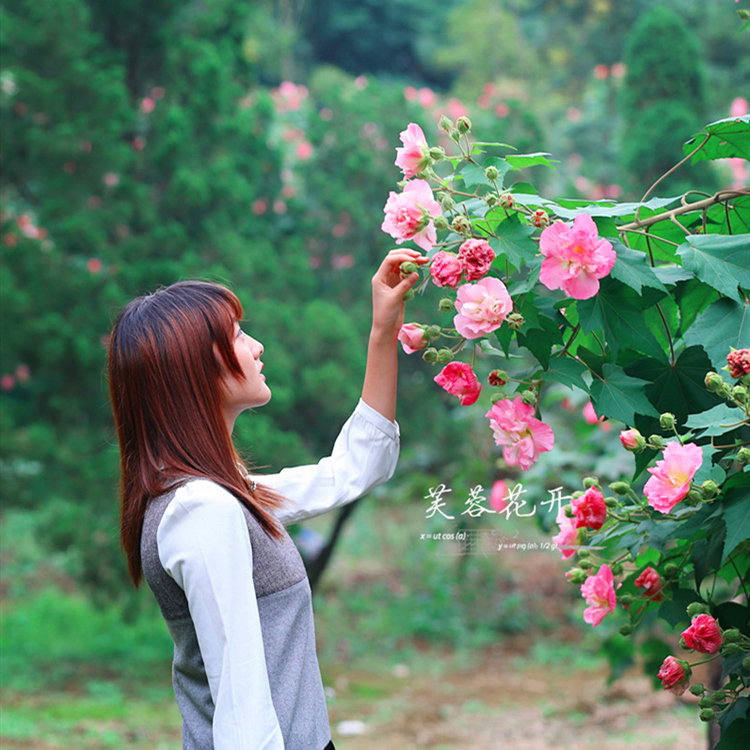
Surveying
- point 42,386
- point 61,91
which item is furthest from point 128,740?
point 61,91

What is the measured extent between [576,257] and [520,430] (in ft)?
0.72

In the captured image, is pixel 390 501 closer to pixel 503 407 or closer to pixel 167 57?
pixel 167 57

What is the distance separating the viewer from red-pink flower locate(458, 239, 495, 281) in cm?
86

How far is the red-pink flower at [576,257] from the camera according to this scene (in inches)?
33.3

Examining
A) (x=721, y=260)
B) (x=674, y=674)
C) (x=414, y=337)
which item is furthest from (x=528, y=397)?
(x=674, y=674)

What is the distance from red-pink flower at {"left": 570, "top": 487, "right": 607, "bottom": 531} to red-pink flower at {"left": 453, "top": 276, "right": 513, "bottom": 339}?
213 mm

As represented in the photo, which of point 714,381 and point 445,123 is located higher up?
point 445,123

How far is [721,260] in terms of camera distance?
2.93 feet

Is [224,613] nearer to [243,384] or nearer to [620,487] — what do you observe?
[243,384]

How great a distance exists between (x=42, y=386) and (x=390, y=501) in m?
2.38

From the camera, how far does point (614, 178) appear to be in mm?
5543

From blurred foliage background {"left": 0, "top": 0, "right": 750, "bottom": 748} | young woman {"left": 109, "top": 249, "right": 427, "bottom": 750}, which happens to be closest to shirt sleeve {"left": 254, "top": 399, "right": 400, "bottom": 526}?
young woman {"left": 109, "top": 249, "right": 427, "bottom": 750}

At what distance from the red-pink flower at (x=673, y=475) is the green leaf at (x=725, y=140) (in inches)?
14.2

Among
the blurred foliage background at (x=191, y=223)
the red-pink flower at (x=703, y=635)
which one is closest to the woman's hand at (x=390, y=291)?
the red-pink flower at (x=703, y=635)
